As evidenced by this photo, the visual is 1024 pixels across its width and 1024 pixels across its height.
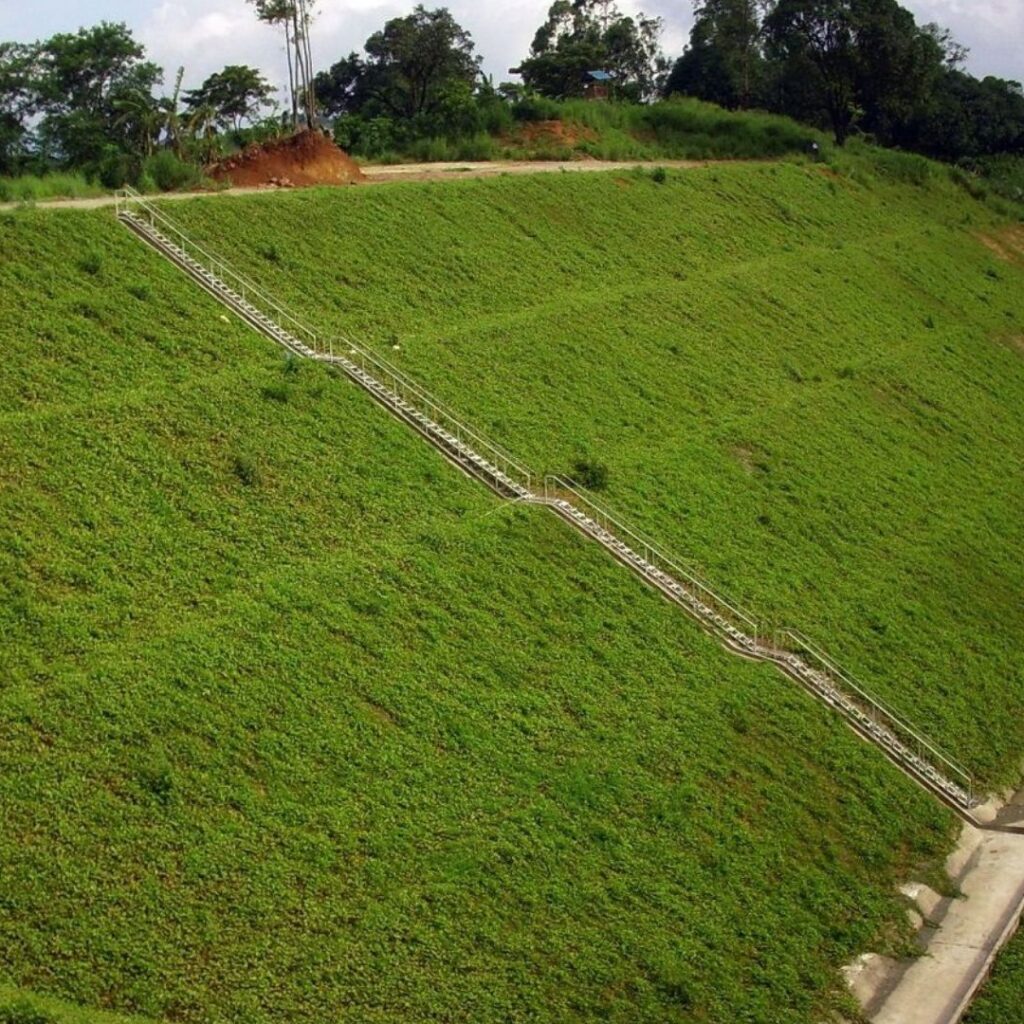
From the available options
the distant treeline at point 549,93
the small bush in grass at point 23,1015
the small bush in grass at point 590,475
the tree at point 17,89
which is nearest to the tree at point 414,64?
the distant treeline at point 549,93

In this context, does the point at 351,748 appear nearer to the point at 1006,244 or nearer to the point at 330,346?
the point at 330,346

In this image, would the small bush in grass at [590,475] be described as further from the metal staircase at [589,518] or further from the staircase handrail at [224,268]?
the staircase handrail at [224,268]

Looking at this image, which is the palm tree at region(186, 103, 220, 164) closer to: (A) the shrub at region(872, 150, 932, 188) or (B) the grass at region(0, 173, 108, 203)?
(B) the grass at region(0, 173, 108, 203)

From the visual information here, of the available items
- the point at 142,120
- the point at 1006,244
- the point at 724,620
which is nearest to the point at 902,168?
the point at 1006,244

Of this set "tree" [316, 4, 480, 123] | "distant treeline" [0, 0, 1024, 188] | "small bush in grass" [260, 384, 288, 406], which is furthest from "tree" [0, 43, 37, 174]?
"small bush in grass" [260, 384, 288, 406]

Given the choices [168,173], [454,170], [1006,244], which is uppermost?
[1006,244]

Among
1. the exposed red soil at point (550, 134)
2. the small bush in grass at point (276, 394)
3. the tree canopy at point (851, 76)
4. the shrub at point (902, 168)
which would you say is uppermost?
the tree canopy at point (851, 76)
